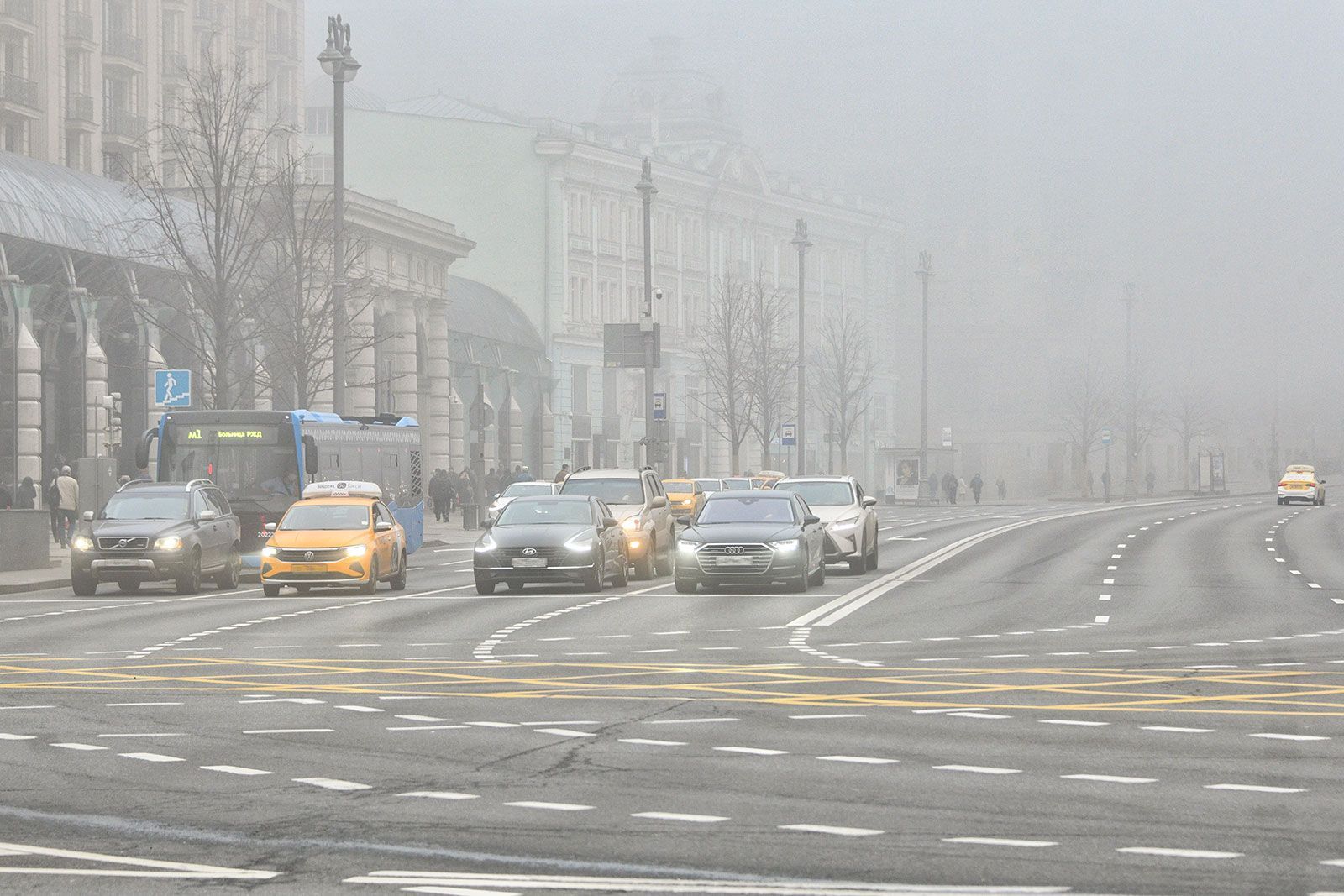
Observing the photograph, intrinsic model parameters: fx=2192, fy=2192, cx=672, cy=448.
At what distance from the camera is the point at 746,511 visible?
105 feet

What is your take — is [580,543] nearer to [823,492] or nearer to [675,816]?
[823,492]

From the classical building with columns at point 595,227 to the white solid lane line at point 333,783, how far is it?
81.0 m

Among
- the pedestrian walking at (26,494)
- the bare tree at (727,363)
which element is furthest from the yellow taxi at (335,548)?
the bare tree at (727,363)

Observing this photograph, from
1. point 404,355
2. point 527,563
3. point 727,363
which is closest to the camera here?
point 527,563

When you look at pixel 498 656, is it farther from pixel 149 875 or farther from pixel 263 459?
pixel 263 459

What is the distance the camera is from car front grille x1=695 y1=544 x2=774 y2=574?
30562mm

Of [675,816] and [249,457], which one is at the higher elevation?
[249,457]

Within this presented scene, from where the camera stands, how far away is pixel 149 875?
8.58m

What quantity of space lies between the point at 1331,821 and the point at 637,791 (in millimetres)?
3318

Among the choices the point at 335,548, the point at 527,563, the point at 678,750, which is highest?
the point at 335,548

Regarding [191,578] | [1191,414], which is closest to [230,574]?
[191,578]

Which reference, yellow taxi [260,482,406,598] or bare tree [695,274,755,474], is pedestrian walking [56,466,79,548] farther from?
bare tree [695,274,755,474]

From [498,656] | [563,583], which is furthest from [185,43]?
[498,656]

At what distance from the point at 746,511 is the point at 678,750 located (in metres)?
19.3
